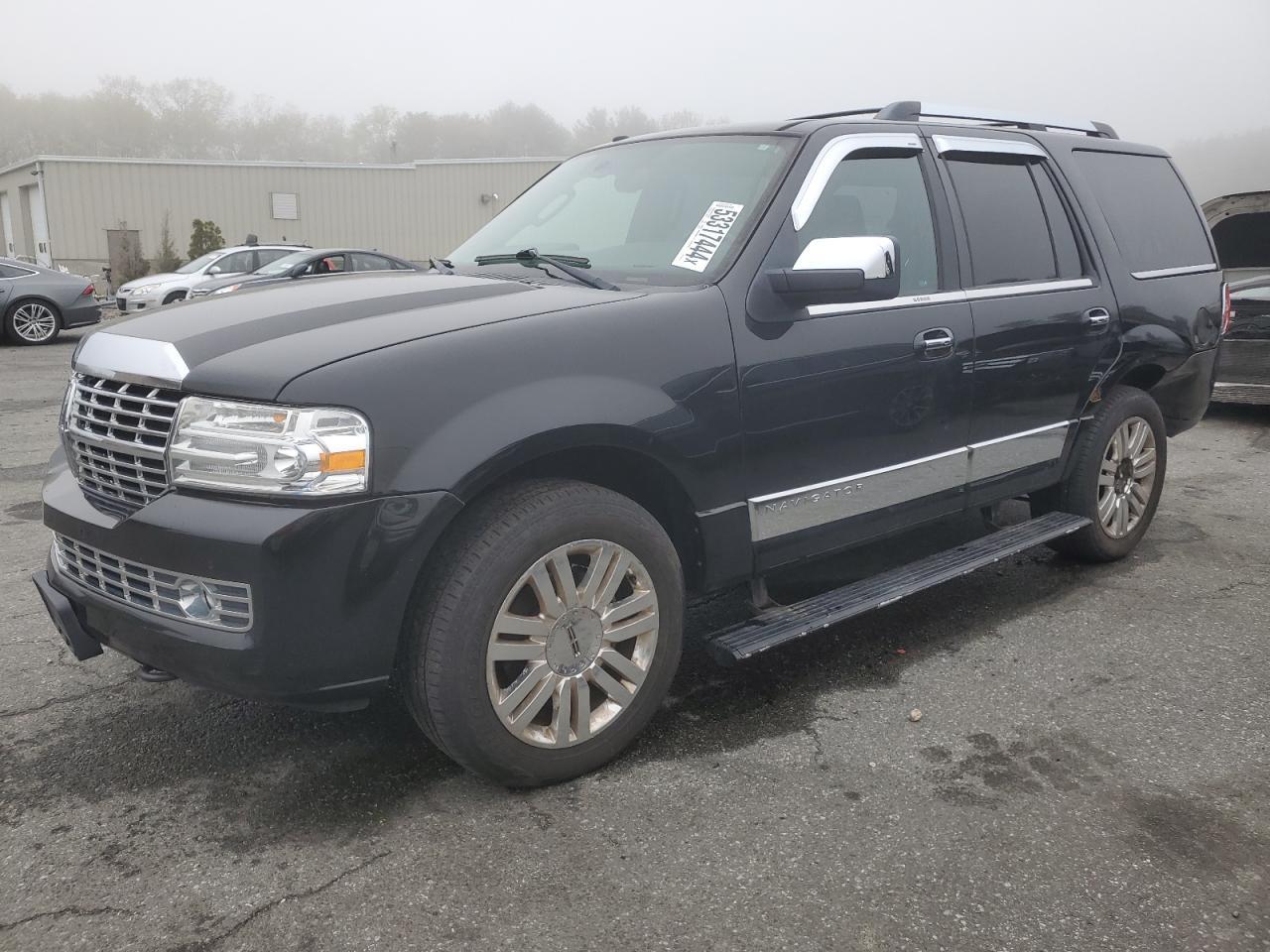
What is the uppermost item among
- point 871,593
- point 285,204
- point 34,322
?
point 285,204

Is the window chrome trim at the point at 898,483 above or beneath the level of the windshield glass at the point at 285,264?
beneath

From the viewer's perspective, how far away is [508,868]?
8.23 feet

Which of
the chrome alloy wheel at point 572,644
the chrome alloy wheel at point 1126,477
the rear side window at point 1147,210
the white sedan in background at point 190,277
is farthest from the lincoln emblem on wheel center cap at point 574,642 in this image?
the white sedan in background at point 190,277

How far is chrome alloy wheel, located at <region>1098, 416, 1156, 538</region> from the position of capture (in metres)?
4.66

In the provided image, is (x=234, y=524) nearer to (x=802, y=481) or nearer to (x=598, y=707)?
(x=598, y=707)

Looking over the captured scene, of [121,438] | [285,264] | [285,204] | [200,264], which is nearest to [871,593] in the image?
[121,438]

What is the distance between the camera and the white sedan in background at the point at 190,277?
18203mm

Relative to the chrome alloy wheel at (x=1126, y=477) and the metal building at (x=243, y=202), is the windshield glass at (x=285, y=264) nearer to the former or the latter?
the chrome alloy wheel at (x=1126, y=477)

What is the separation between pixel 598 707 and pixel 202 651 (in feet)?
3.48

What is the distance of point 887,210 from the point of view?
368 centimetres

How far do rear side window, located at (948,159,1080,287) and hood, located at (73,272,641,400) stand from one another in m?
1.56

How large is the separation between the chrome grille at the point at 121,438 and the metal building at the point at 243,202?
32.0 metres

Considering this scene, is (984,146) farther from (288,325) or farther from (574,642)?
(288,325)

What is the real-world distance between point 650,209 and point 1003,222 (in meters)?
1.44
